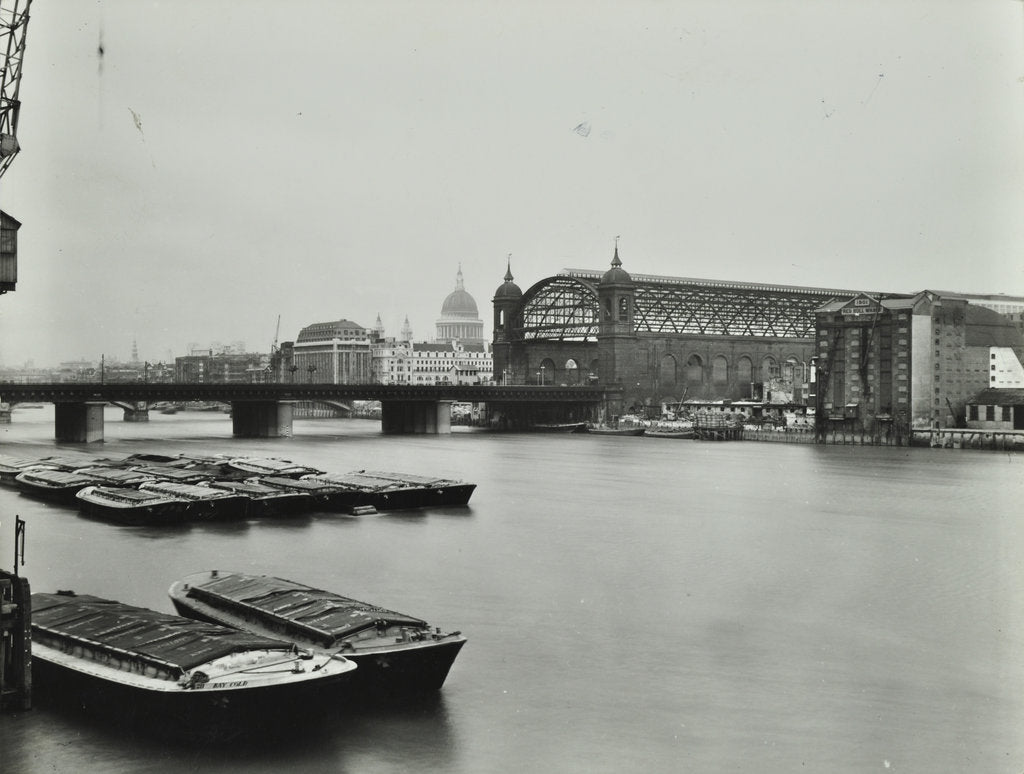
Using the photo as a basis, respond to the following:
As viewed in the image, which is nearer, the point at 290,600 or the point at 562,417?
the point at 290,600

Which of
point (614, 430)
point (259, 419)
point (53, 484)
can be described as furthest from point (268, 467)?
point (614, 430)

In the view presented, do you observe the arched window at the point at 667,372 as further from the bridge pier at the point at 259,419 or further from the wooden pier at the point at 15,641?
the wooden pier at the point at 15,641

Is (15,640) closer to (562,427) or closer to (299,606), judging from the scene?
(299,606)

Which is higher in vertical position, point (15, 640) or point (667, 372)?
point (667, 372)

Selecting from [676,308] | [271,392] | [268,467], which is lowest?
[268,467]

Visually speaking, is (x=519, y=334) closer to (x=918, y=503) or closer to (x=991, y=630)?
(x=918, y=503)

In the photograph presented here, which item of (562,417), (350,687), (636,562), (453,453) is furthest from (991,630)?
(562,417)
